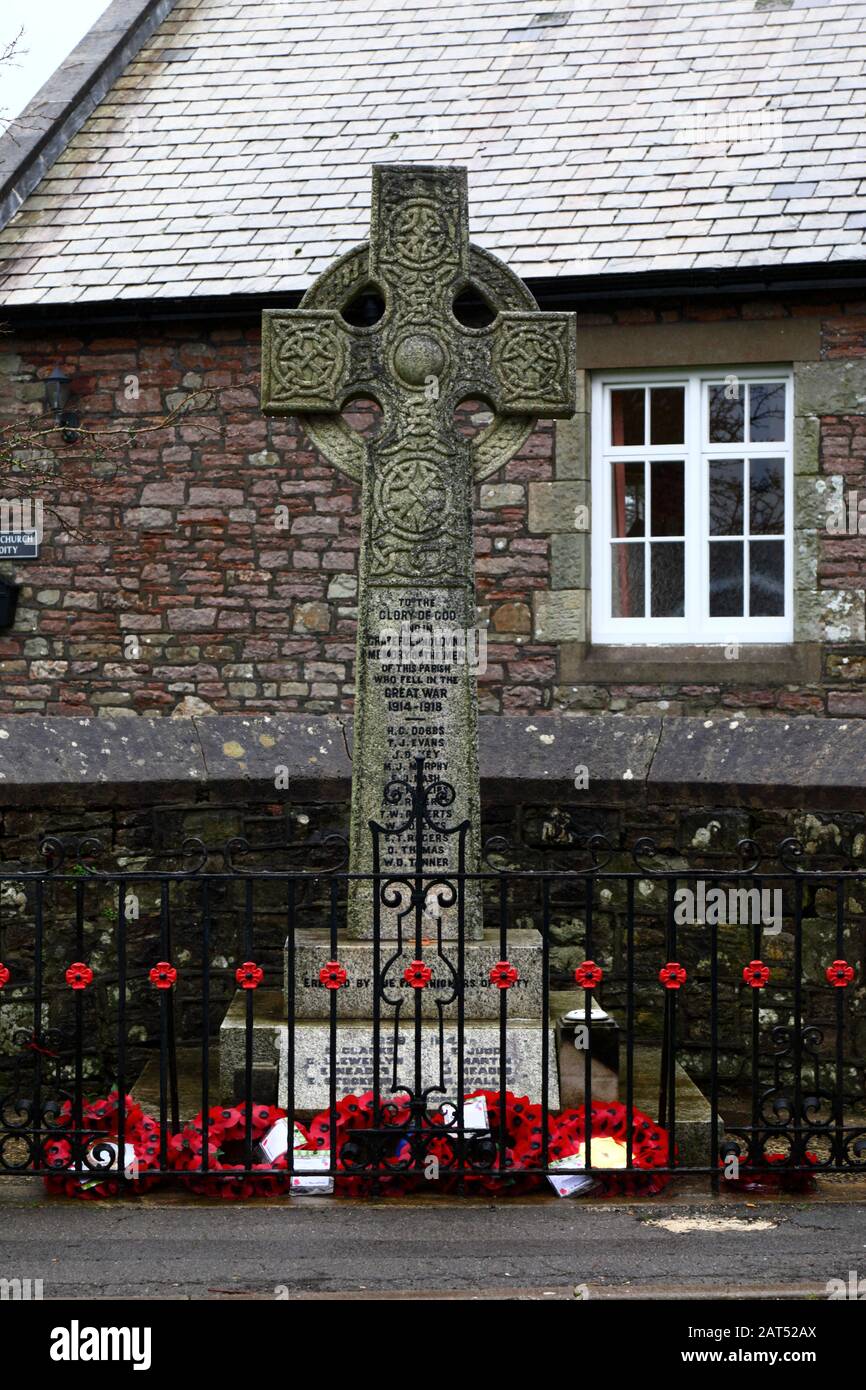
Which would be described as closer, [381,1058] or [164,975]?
[164,975]

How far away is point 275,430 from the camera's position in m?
11.9

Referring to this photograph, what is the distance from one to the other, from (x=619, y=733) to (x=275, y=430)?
475 centimetres

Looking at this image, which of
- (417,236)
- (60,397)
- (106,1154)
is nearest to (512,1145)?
(106,1154)

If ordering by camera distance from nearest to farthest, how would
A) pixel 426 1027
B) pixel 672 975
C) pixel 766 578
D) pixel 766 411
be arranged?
pixel 672 975, pixel 426 1027, pixel 766 411, pixel 766 578

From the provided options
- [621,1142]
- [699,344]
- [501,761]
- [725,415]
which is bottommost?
[621,1142]

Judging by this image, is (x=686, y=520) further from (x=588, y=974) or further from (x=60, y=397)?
(x=588, y=974)

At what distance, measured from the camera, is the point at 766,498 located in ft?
38.1

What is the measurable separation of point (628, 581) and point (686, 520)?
1.80 feet

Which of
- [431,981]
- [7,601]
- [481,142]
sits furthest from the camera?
[481,142]

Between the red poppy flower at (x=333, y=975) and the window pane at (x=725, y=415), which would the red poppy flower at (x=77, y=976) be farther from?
the window pane at (x=725, y=415)

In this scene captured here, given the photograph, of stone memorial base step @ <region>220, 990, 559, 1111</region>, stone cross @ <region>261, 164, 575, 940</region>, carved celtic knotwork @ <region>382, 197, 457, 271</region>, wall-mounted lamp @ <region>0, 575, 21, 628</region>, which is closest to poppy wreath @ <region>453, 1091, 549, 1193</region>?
stone memorial base step @ <region>220, 990, 559, 1111</region>

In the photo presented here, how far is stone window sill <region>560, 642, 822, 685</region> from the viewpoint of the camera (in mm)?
11219

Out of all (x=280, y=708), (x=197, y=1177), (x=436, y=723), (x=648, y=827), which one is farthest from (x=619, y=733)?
(x=280, y=708)

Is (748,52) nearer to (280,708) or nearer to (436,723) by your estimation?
(280,708)
